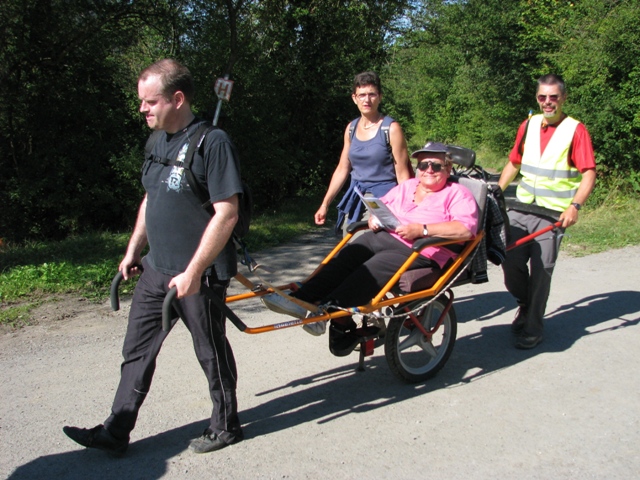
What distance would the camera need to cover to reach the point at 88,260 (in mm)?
7094

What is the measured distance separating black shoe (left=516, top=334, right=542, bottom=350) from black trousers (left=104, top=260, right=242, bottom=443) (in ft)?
8.45

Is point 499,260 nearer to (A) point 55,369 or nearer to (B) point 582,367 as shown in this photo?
(B) point 582,367

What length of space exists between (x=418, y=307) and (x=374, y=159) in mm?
1341

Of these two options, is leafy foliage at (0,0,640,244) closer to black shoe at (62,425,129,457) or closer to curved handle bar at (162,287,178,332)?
black shoe at (62,425,129,457)

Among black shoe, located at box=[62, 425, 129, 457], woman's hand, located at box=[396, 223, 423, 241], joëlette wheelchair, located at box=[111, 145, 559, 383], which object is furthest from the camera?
woman's hand, located at box=[396, 223, 423, 241]

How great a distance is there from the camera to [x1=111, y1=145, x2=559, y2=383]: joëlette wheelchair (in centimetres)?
401

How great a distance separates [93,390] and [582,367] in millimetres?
3414

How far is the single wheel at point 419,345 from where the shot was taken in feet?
14.1

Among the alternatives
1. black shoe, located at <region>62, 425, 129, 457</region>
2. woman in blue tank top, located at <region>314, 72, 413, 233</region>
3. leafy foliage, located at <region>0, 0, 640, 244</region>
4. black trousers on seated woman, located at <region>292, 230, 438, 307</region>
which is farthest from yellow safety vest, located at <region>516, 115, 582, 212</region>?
leafy foliage, located at <region>0, 0, 640, 244</region>

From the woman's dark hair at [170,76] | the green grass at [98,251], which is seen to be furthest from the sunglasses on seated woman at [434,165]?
the green grass at [98,251]

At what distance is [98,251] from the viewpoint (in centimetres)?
764

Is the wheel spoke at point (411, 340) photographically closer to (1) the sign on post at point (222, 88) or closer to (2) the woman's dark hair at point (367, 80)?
(2) the woman's dark hair at point (367, 80)

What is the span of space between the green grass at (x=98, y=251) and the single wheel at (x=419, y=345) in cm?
291

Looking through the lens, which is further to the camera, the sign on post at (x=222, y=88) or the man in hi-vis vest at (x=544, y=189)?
the sign on post at (x=222, y=88)
